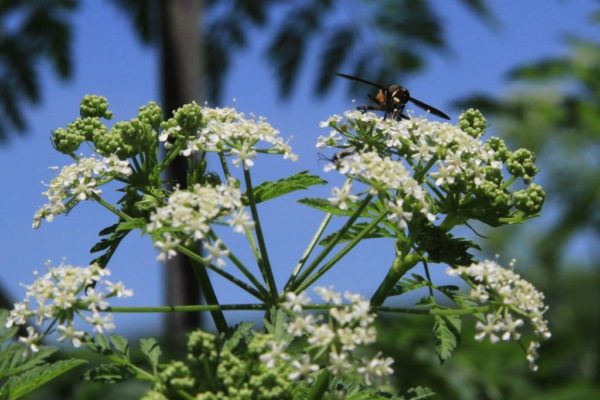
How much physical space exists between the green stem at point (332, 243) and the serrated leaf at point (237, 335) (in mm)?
293

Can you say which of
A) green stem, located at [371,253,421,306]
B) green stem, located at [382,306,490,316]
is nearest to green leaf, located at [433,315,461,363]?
green stem, located at [382,306,490,316]

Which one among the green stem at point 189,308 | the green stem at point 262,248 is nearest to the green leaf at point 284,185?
the green stem at point 262,248

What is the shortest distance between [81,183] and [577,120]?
35.8 ft

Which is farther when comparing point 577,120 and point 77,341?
point 577,120

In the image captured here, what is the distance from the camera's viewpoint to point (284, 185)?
3.54m

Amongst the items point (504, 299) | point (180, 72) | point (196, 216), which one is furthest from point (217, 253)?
point (180, 72)

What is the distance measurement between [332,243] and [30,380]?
1.19 m

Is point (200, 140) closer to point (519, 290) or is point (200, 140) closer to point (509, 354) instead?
point (519, 290)

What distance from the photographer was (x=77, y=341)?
3055 mm

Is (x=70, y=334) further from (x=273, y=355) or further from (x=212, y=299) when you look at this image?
(x=273, y=355)

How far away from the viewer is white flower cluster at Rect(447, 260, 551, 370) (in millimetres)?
3238

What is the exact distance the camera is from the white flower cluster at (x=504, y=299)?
10.6 ft

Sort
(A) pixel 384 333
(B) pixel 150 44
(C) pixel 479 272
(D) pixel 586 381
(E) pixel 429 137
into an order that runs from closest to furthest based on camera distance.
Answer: (C) pixel 479 272
(E) pixel 429 137
(A) pixel 384 333
(D) pixel 586 381
(B) pixel 150 44

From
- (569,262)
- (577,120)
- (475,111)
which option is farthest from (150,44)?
(569,262)
